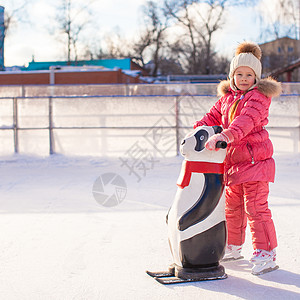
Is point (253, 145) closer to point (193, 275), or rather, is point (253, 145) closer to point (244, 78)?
point (244, 78)

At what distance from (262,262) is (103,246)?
1.08 meters

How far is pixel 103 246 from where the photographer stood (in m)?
2.92

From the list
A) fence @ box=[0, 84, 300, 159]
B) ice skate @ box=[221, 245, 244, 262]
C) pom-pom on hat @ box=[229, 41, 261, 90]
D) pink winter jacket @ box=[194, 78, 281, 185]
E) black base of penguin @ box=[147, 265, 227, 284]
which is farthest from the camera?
fence @ box=[0, 84, 300, 159]

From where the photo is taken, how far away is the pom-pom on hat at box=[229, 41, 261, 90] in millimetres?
2463

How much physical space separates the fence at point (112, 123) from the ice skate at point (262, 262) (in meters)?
5.82

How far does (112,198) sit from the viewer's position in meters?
4.67

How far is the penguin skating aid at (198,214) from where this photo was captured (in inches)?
88.2

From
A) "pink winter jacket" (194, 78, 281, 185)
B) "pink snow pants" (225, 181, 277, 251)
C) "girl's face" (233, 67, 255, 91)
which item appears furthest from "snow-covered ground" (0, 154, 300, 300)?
"girl's face" (233, 67, 255, 91)

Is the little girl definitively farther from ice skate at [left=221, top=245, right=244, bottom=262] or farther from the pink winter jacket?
ice skate at [left=221, top=245, right=244, bottom=262]

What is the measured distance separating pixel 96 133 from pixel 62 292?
6.60m

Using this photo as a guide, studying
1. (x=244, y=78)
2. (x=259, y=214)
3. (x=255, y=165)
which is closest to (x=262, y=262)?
(x=259, y=214)

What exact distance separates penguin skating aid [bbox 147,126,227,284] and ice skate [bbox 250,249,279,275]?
21 cm

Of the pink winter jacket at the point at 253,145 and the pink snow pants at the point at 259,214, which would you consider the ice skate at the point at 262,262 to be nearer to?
the pink snow pants at the point at 259,214

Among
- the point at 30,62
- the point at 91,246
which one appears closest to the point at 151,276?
the point at 91,246
